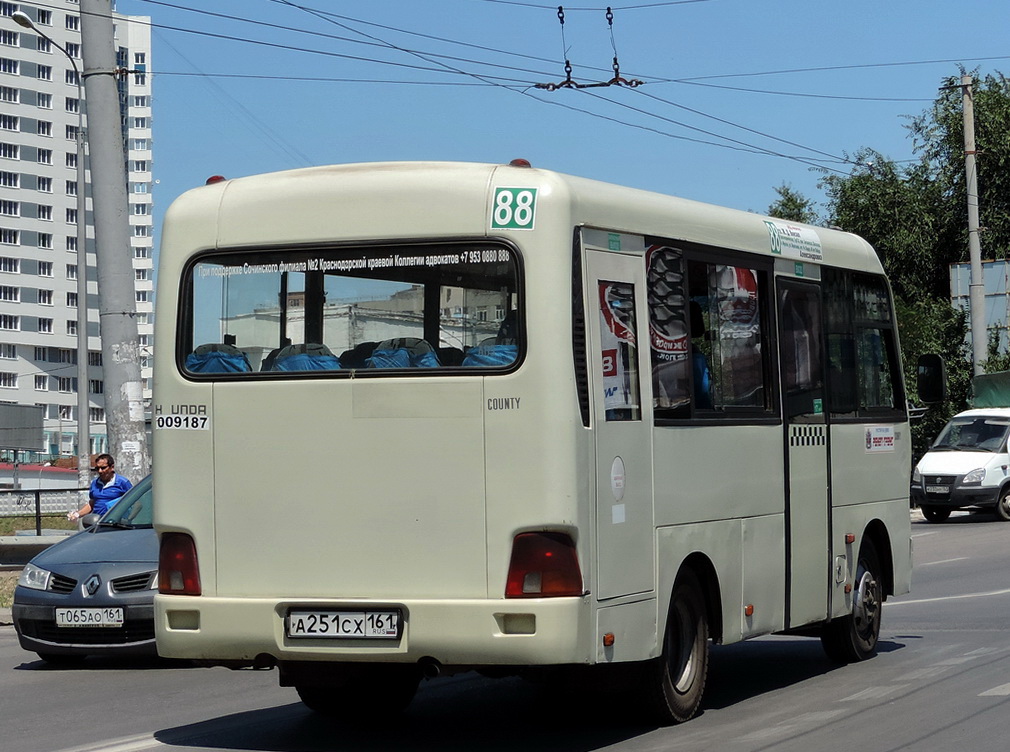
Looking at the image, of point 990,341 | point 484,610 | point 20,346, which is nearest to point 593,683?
point 484,610

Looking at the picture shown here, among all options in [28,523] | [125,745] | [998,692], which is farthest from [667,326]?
[28,523]

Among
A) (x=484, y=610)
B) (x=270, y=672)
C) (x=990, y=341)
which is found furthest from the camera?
(x=990, y=341)

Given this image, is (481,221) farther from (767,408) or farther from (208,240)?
(767,408)

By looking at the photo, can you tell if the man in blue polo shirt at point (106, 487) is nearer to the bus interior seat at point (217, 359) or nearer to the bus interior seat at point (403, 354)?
the bus interior seat at point (217, 359)

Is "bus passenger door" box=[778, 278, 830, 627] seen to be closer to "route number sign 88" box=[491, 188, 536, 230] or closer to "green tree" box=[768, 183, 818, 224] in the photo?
"route number sign 88" box=[491, 188, 536, 230]

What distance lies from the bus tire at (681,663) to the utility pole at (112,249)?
883cm

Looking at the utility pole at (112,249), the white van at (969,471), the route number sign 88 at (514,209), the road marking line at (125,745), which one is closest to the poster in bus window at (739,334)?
the route number sign 88 at (514,209)

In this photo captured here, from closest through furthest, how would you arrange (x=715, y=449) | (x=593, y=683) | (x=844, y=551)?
(x=593, y=683) → (x=715, y=449) → (x=844, y=551)

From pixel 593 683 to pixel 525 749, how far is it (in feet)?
1.54

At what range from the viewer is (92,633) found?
12.0 m

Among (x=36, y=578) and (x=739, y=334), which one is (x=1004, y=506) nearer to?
(x=36, y=578)

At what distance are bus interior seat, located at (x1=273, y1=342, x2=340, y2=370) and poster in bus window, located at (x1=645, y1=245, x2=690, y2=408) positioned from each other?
1.66 metres

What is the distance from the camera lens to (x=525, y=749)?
8188mm

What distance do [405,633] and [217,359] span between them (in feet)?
5.64
